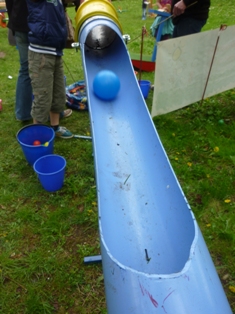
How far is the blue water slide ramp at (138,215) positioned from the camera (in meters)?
1.17

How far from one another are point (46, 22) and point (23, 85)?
2.84 feet

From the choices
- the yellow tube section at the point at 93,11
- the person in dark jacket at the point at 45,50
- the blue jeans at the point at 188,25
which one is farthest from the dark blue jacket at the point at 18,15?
the blue jeans at the point at 188,25

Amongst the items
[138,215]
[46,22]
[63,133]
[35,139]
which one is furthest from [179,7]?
[138,215]

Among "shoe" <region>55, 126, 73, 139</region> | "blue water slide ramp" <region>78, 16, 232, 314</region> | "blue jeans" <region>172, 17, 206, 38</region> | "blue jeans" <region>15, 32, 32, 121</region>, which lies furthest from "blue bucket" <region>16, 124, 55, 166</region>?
"blue jeans" <region>172, 17, 206, 38</region>

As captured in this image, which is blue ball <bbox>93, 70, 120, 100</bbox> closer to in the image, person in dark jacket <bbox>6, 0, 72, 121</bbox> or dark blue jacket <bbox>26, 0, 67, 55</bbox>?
dark blue jacket <bbox>26, 0, 67, 55</bbox>

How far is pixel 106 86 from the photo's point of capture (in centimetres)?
280

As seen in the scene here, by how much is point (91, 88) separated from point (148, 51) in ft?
11.6

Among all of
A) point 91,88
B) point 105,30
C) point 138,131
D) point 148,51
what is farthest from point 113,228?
point 148,51

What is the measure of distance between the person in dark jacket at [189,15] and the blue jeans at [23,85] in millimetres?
1623

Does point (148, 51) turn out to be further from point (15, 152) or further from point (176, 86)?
point (15, 152)

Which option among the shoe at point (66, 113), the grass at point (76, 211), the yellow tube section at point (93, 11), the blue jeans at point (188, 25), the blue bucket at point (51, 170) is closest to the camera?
the grass at point (76, 211)

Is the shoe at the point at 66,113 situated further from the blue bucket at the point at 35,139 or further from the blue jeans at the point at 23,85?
the blue bucket at the point at 35,139

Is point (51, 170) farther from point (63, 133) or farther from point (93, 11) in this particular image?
point (93, 11)

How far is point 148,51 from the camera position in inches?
239
